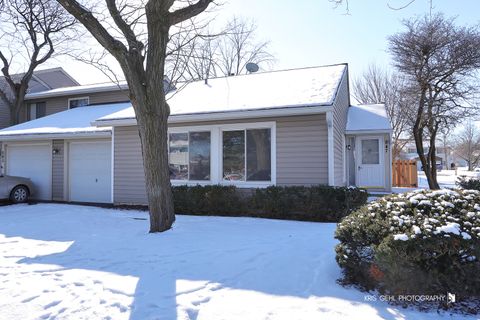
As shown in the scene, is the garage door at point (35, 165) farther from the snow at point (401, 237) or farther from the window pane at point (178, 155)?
the snow at point (401, 237)

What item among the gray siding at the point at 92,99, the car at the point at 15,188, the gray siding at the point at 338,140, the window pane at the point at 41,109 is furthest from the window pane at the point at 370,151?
the window pane at the point at 41,109

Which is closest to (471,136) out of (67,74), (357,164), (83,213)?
(357,164)

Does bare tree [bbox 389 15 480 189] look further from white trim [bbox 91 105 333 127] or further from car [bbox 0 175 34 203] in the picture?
car [bbox 0 175 34 203]

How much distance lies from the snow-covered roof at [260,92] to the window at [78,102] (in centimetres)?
759

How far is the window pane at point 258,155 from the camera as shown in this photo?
10.1 meters

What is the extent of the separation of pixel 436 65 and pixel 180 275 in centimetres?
1582

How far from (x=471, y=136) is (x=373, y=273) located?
6092 cm

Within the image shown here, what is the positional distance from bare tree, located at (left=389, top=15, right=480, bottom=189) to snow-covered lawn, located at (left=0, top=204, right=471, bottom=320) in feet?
38.6

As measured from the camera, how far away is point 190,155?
437 inches

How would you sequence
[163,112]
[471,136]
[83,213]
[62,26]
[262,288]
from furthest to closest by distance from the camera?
[471,136] → [62,26] → [83,213] → [163,112] → [262,288]

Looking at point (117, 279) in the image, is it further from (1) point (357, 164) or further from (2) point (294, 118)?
(1) point (357, 164)

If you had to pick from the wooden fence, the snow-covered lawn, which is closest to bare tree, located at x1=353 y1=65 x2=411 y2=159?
the wooden fence

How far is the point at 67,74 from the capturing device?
25453 millimetres

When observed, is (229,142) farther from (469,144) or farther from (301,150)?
(469,144)
